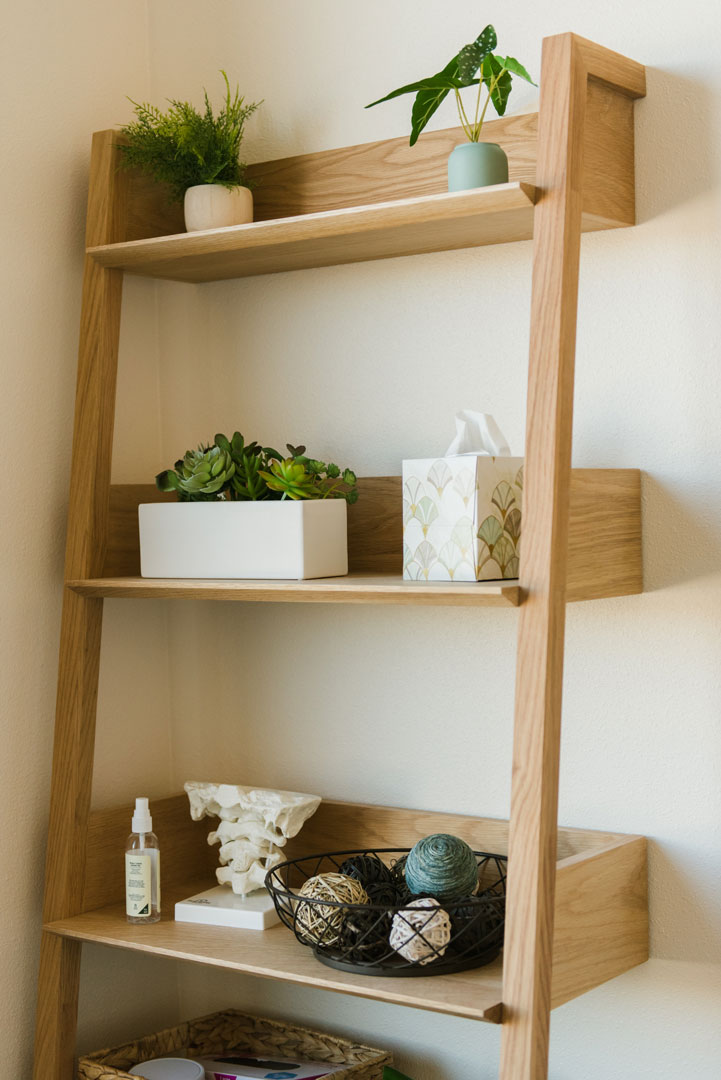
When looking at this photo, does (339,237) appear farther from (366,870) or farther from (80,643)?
(366,870)

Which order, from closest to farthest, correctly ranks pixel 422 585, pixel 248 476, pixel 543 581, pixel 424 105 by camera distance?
pixel 543 581 < pixel 422 585 < pixel 424 105 < pixel 248 476

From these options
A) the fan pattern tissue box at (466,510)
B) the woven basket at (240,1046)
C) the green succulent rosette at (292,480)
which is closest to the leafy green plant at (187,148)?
the green succulent rosette at (292,480)

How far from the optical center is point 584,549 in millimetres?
1354

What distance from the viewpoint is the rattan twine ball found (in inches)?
54.9

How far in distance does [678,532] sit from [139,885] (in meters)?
0.80

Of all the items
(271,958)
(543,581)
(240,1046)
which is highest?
(543,581)

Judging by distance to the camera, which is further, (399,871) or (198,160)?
(198,160)

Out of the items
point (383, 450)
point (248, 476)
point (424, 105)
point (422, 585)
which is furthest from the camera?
point (383, 450)

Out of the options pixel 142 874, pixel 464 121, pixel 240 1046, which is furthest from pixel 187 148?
pixel 240 1046

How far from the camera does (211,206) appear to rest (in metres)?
1.64

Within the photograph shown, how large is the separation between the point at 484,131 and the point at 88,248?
1.76ft

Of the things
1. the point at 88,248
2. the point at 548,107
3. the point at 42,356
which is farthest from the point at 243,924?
the point at 548,107

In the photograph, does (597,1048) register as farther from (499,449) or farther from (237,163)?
(237,163)

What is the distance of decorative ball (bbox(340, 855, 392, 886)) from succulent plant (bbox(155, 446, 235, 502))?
48 centimetres
